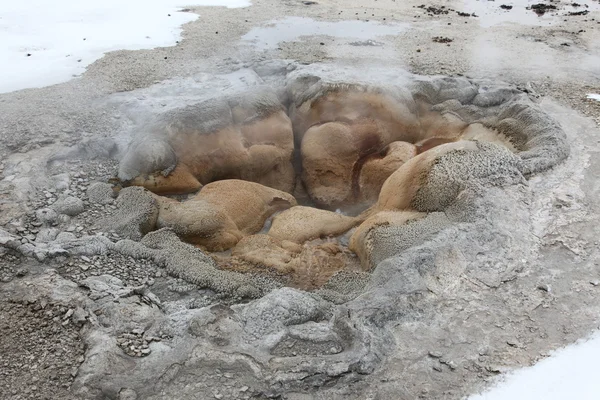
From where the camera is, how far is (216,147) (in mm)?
4750

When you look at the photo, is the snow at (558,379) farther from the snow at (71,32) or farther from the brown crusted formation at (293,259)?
the snow at (71,32)

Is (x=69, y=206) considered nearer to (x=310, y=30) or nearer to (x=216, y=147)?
(x=216, y=147)

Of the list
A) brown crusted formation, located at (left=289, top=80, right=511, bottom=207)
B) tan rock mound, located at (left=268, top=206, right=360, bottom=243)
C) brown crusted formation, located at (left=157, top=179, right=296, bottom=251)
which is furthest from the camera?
brown crusted formation, located at (left=289, top=80, right=511, bottom=207)

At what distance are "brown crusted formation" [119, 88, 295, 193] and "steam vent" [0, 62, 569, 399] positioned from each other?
1cm

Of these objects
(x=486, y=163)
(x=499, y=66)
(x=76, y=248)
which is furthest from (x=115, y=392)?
(x=499, y=66)

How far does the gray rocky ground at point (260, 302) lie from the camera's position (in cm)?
239

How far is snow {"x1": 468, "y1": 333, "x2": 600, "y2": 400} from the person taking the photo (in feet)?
7.63

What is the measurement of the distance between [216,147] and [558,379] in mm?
3298

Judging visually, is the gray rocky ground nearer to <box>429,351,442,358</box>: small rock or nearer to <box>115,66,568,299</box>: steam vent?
<box>429,351,442,358</box>: small rock

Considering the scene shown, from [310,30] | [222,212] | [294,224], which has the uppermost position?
[310,30]

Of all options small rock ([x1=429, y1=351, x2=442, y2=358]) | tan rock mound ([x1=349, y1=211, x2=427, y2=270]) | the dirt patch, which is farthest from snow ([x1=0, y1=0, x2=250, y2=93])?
small rock ([x1=429, y1=351, x2=442, y2=358])

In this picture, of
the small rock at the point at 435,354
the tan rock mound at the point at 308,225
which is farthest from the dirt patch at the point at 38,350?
the tan rock mound at the point at 308,225

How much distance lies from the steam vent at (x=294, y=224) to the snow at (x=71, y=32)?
4.56ft

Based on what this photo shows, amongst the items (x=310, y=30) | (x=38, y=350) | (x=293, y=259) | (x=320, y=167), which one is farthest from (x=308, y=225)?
(x=310, y=30)
